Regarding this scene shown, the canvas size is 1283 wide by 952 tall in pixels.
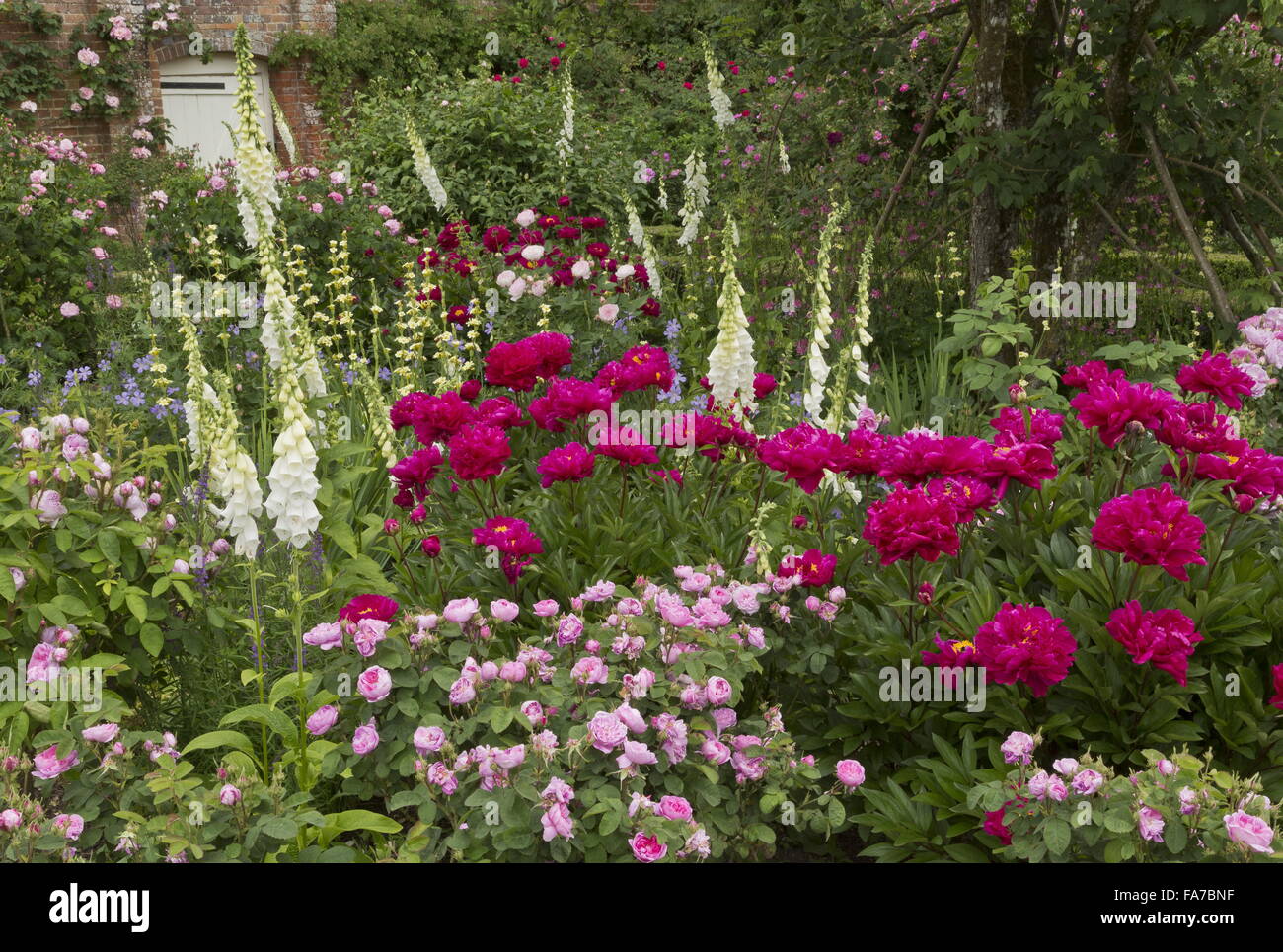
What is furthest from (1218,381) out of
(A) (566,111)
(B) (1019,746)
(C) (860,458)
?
(A) (566,111)

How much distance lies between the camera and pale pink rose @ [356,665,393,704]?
2250 millimetres

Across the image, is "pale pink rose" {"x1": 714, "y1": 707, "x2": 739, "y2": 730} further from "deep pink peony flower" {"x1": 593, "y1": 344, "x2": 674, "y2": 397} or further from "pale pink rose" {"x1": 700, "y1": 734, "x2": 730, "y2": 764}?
"deep pink peony flower" {"x1": 593, "y1": 344, "x2": 674, "y2": 397}

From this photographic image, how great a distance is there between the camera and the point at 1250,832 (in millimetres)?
1934

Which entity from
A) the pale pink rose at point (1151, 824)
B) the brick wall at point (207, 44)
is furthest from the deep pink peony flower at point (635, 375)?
the brick wall at point (207, 44)

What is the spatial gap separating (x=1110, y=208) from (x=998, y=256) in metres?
0.60

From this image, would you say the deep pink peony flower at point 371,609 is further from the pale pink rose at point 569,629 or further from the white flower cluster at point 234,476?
the white flower cluster at point 234,476

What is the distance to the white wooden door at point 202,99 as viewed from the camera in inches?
559

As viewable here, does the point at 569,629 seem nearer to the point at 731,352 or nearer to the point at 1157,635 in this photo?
the point at 1157,635

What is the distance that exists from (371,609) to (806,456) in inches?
42.7

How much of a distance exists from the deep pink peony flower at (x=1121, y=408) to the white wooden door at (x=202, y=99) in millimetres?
13290

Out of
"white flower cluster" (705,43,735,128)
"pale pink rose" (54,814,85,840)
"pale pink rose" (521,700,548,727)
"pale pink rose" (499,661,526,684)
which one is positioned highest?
"white flower cluster" (705,43,735,128)

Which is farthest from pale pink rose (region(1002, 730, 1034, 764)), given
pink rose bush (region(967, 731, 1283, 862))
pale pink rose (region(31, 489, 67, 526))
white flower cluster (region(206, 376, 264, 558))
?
pale pink rose (region(31, 489, 67, 526))

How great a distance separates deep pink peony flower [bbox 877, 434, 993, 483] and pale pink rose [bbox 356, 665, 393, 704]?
3.99 ft
